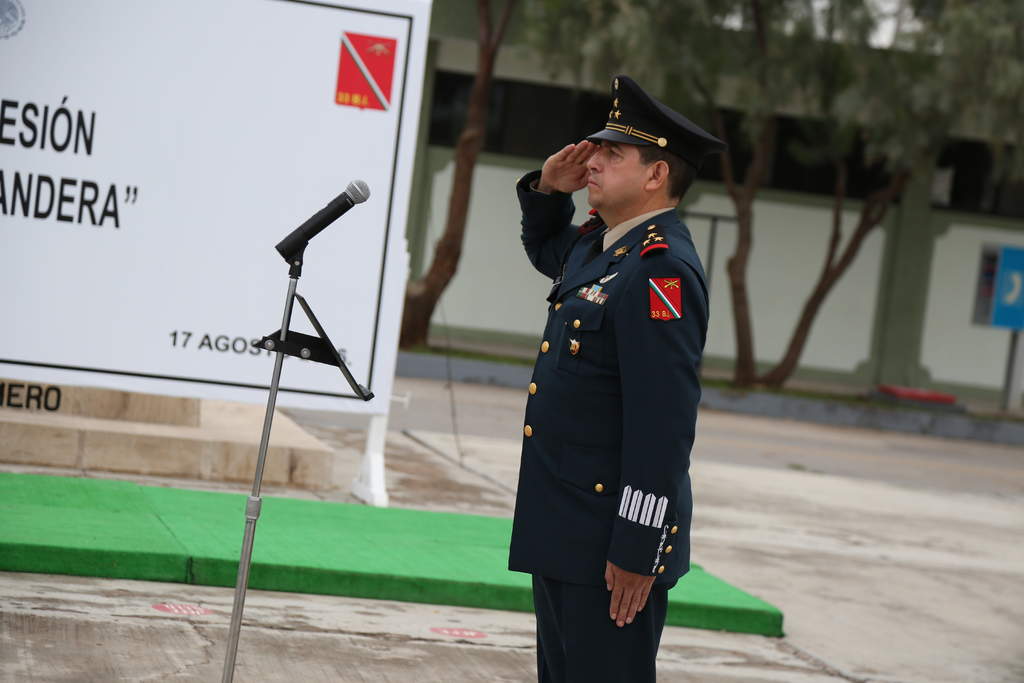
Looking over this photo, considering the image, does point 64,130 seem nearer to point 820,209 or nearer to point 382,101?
point 382,101

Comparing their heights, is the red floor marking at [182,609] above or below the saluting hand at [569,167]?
below

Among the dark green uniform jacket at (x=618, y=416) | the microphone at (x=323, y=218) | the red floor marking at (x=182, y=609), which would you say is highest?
the microphone at (x=323, y=218)

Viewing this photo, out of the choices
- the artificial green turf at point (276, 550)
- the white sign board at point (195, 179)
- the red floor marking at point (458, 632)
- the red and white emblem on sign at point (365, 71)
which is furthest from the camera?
the red and white emblem on sign at point (365, 71)

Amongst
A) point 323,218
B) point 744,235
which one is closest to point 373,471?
point 323,218

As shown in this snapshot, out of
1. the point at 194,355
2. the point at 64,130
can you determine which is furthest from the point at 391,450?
the point at 64,130

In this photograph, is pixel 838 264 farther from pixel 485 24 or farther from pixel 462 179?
pixel 485 24

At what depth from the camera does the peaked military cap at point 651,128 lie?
3.16 metres

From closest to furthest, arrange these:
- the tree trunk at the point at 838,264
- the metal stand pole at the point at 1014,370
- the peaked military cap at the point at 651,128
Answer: the peaked military cap at the point at 651,128 < the tree trunk at the point at 838,264 < the metal stand pole at the point at 1014,370

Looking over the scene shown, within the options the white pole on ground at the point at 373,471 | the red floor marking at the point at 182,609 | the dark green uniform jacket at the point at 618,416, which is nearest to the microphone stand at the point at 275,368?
the dark green uniform jacket at the point at 618,416

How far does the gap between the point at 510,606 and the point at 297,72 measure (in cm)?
294

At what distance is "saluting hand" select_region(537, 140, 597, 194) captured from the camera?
3.41m

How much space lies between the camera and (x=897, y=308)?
84.0 ft

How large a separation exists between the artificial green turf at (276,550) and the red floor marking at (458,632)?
0.37m

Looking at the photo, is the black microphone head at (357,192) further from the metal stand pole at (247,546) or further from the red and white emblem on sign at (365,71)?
the red and white emblem on sign at (365,71)
